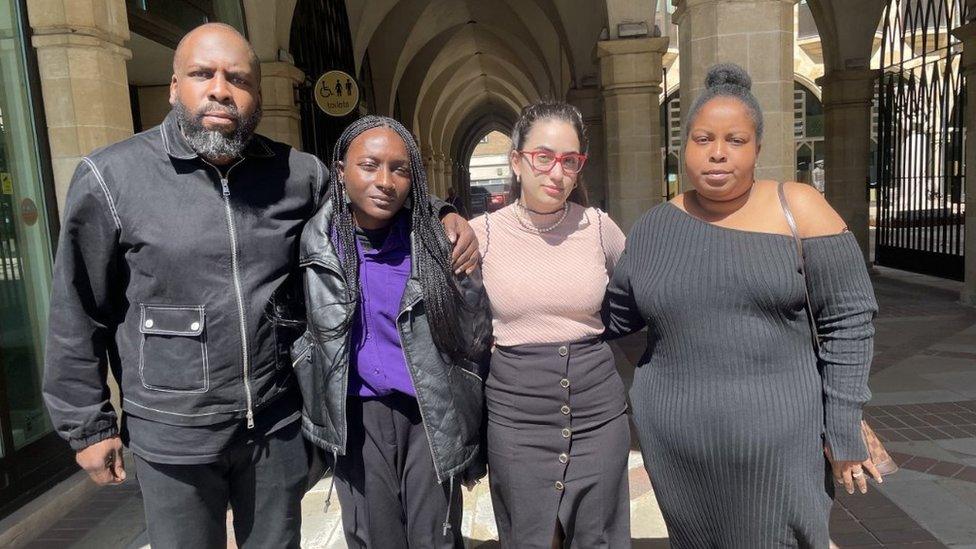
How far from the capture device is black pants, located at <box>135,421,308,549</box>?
184cm

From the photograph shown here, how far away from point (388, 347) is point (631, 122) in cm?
776

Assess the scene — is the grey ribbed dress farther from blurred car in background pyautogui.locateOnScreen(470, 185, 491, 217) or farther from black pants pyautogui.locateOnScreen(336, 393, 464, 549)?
blurred car in background pyautogui.locateOnScreen(470, 185, 491, 217)

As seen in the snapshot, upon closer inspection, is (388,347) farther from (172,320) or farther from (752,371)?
(752,371)

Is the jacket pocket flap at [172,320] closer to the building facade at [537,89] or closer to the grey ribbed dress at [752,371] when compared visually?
the grey ribbed dress at [752,371]

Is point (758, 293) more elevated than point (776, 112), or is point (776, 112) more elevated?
point (776, 112)

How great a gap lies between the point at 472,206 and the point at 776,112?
33.9 metres

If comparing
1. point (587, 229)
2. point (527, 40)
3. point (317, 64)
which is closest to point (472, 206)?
point (527, 40)

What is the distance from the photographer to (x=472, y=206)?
38.1m

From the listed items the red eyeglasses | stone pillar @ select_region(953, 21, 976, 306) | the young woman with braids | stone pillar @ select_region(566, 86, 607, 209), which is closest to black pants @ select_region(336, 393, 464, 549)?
the young woman with braids

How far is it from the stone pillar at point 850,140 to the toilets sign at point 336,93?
26.9 feet

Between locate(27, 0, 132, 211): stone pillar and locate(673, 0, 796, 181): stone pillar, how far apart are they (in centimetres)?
367

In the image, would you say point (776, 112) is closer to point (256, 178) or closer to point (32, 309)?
point (256, 178)

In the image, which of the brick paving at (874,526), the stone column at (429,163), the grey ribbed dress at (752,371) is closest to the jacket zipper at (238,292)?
the grey ribbed dress at (752,371)

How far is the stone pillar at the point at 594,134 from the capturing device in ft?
40.6
